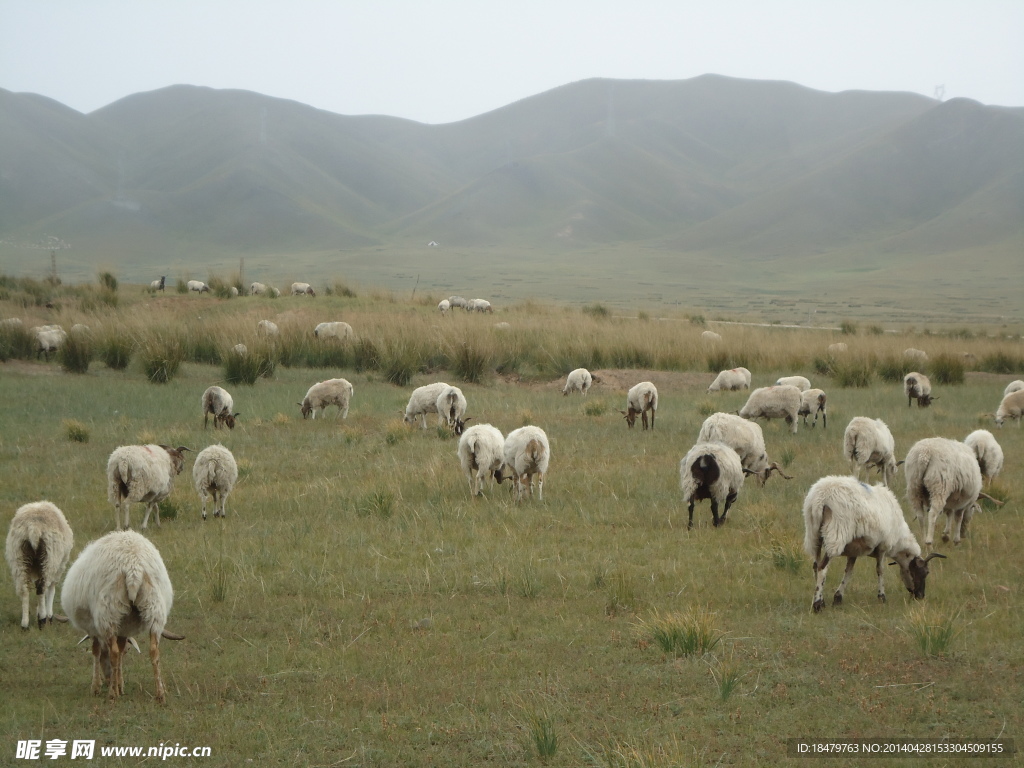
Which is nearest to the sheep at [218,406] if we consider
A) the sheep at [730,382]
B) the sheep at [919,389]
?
the sheep at [730,382]

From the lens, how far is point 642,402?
51.6ft

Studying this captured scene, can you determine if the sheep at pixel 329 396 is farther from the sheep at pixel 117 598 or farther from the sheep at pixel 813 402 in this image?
the sheep at pixel 117 598

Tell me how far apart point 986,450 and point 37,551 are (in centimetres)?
924

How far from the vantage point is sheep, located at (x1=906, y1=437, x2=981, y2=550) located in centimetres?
A: 844

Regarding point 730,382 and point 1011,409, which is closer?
point 1011,409

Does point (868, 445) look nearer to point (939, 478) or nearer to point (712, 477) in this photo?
point (939, 478)

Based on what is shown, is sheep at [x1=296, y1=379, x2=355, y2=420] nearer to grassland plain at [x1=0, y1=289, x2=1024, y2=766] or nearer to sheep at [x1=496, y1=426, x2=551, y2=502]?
grassland plain at [x1=0, y1=289, x2=1024, y2=766]

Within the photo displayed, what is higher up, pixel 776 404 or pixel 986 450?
pixel 986 450

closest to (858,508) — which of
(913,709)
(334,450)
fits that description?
(913,709)

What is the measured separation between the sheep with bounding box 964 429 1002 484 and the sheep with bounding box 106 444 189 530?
853 cm

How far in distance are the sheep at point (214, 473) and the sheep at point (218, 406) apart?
5.37 meters

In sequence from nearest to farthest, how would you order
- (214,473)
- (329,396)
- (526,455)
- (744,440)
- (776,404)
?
1. (214,473)
2. (526,455)
3. (744,440)
4. (776,404)
5. (329,396)

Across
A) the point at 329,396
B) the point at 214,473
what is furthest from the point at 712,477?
the point at 329,396

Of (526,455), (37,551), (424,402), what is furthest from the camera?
(424,402)
